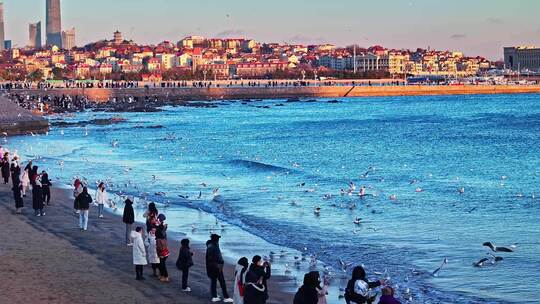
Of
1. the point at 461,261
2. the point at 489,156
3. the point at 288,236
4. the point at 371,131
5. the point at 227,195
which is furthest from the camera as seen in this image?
the point at 371,131

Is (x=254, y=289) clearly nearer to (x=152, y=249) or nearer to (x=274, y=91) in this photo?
(x=152, y=249)

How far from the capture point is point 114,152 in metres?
41.3

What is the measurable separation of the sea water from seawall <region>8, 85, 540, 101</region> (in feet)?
146

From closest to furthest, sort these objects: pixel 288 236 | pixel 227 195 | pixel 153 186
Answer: pixel 288 236
pixel 227 195
pixel 153 186

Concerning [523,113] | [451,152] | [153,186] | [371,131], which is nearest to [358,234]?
[153,186]

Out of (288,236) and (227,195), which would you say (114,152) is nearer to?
(227,195)

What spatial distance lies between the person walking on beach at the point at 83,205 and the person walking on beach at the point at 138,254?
4.14 metres

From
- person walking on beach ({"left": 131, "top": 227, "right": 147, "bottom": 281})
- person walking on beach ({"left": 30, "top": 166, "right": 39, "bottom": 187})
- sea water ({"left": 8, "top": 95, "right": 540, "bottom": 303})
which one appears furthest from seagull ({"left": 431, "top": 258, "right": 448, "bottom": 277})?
person walking on beach ({"left": 30, "top": 166, "right": 39, "bottom": 187})

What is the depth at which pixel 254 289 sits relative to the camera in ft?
35.3

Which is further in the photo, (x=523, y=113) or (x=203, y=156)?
(x=523, y=113)

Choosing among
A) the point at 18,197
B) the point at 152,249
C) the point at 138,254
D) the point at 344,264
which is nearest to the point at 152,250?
the point at 152,249

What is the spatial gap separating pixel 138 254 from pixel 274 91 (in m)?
113

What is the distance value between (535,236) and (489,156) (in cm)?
2455

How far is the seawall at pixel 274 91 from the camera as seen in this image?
109312mm
